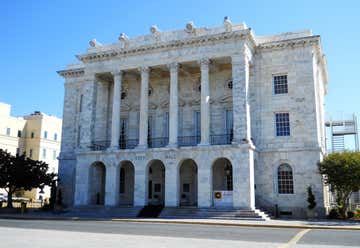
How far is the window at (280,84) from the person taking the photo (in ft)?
111

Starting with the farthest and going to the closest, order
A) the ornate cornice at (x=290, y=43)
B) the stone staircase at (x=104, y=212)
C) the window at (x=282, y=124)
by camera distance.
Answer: the window at (x=282, y=124)
the ornate cornice at (x=290, y=43)
the stone staircase at (x=104, y=212)

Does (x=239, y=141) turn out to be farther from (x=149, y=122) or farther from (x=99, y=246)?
(x=99, y=246)

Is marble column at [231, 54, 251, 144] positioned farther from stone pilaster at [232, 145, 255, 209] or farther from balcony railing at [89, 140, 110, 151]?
balcony railing at [89, 140, 110, 151]

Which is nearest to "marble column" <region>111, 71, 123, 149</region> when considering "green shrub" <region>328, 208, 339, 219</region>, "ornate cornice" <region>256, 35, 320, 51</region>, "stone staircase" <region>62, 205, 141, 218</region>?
"stone staircase" <region>62, 205, 141, 218</region>

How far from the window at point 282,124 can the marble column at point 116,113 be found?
46.6ft

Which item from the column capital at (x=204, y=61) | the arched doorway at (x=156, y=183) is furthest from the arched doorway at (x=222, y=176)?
the column capital at (x=204, y=61)

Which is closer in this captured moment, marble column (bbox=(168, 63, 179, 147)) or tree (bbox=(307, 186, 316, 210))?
tree (bbox=(307, 186, 316, 210))

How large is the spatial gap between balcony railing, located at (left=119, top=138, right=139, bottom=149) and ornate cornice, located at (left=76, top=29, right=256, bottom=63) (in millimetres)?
8235

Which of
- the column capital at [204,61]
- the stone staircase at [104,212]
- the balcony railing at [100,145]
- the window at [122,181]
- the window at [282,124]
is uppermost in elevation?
the column capital at [204,61]

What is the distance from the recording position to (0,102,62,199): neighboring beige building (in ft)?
228

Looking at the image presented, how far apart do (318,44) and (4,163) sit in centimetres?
3132

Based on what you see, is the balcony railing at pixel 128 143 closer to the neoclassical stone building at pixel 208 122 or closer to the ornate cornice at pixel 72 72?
Answer: the neoclassical stone building at pixel 208 122

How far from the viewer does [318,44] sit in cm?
3384

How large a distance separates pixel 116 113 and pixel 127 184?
24.2 feet
